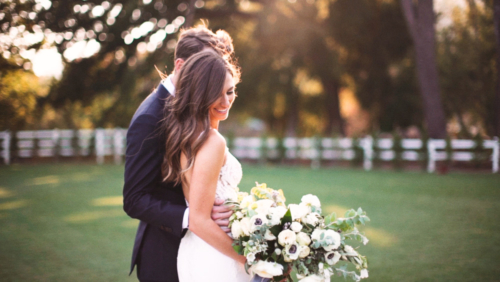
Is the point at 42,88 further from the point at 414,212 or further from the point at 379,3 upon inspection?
the point at 414,212

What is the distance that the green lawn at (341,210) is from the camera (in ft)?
16.1

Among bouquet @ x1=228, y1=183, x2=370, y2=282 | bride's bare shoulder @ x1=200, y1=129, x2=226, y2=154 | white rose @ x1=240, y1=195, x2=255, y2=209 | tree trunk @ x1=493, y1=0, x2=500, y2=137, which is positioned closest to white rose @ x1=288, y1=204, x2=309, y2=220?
bouquet @ x1=228, y1=183, x2=370, y2=282

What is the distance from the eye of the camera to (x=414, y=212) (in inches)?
316

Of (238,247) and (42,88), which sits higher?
(42,88)

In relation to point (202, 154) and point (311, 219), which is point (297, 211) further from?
point (202, 154)

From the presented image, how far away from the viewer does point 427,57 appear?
52.6ft

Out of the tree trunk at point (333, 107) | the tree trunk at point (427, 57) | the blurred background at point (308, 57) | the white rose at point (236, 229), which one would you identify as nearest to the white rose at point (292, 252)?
the white rose at point (236, 229)

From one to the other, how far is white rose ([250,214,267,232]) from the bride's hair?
0.42 m

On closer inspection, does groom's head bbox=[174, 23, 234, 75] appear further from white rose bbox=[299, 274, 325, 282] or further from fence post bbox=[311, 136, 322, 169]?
fence post bbox=[311, 136, 322, 169]

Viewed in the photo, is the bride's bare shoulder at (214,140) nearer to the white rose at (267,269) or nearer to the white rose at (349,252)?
the white rose at (267,269)

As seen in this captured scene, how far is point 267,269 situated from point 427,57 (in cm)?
1618

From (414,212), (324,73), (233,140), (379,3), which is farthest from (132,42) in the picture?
(414,212)

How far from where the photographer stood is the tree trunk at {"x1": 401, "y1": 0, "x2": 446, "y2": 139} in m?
15.8

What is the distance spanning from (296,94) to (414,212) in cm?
1905
